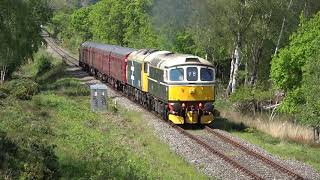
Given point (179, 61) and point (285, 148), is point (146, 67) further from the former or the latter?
point (285, 148)

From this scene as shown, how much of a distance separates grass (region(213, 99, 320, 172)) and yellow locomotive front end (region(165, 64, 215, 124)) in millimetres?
1755

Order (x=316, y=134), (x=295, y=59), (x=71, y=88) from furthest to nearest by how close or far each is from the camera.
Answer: (x=71, y=88)
(x=295, y=59)
(x=316, y=134)

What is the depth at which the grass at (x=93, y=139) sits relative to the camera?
14.3m

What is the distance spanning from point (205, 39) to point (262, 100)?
866 centimetres

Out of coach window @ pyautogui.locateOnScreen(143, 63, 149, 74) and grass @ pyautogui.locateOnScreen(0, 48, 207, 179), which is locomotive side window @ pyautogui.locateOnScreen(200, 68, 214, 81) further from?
coach window @ pyautogui.locateOnScreen(143, 63, 149, 74)

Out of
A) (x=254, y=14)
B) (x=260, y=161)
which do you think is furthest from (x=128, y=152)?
(x=254, y=14)

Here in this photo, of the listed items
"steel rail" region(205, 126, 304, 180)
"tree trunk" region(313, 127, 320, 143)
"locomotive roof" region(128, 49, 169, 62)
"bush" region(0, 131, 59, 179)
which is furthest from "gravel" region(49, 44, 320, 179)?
"tree trunk" region(313, 127, 320, 143)

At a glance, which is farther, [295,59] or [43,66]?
[43,66]

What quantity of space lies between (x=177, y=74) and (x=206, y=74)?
1.31 m

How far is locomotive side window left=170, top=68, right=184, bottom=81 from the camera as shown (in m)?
22.6

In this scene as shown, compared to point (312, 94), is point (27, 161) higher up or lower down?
lower down

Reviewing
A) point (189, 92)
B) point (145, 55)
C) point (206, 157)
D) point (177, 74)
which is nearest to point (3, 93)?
point (145, 55)

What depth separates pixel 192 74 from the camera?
74.3 ft

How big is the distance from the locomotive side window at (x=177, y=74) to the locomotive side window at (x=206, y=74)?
2.94ft
